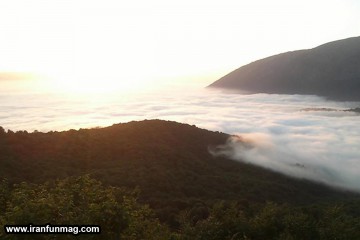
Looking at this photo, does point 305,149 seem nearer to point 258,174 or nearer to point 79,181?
point 258,174

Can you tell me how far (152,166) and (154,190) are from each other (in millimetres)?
13744

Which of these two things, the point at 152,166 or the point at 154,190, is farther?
the point at 152,166

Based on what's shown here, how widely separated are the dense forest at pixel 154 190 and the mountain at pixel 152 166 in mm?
246

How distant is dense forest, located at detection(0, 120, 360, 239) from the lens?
939 inches

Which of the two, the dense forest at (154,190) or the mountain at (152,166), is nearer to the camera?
the dense forest at (154,190)

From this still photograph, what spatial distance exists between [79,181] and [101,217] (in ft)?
18.7

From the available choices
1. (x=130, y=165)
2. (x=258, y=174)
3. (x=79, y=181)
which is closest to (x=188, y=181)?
(x=130, y=165)

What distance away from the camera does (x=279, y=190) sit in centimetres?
9050

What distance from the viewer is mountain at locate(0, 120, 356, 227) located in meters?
71.2

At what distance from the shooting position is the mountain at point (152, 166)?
7119 centimetres

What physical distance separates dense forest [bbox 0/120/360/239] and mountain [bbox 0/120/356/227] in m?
0.25

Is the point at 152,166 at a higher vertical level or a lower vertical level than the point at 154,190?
higher

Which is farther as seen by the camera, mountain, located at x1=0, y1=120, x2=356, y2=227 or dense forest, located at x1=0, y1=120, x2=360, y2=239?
mountain, located at x1=0, y1=120, x2=356, y2=227

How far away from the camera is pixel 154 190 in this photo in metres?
72.4
